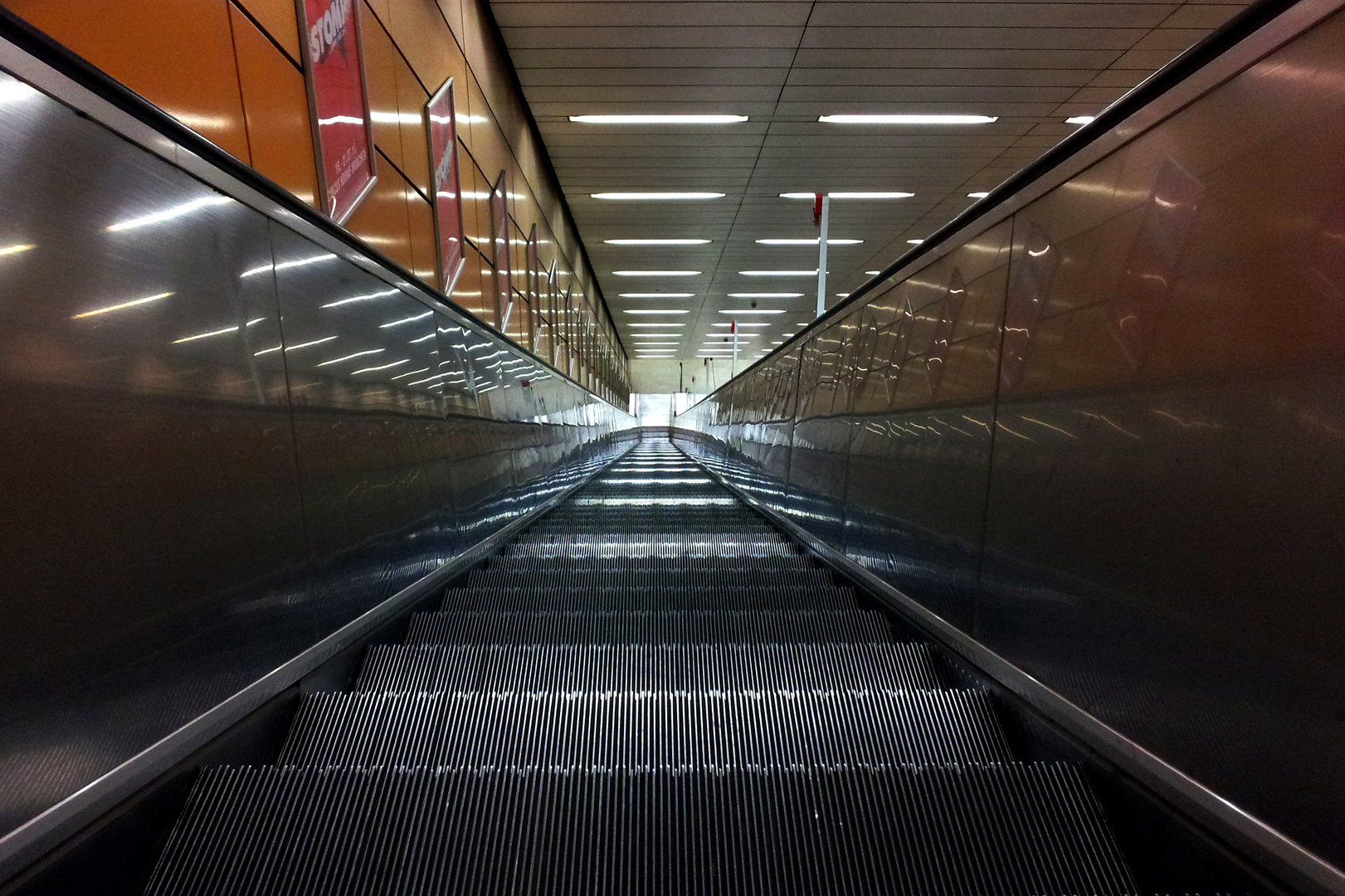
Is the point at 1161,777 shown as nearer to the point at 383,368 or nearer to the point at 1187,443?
the point at 1187,443

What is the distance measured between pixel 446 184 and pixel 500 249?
2176 millimetres

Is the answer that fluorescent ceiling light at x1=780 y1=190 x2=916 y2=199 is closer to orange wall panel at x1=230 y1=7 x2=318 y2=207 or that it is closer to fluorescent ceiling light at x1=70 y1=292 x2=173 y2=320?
orange wall panel at x1=230 y1=7 x2=318 y2=207

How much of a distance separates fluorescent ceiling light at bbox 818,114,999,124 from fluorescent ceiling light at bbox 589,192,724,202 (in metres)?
3.28

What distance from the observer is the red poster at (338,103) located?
3861 millimetres

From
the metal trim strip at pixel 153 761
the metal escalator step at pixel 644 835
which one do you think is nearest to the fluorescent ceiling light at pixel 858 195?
the metal trim strip at pixel 153 761

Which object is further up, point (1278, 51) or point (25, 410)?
point (1278, 51)

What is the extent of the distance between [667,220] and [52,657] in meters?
14.3

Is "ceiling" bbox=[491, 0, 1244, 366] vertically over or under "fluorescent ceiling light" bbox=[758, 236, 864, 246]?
over

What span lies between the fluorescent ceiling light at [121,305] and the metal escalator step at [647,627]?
1.67 m

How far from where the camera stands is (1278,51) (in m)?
1.13

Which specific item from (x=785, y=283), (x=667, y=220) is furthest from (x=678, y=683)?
(x=785, y=283)

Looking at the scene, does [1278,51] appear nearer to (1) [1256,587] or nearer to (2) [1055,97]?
(1) [1256,587]

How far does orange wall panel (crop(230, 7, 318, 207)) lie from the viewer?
3.19 meters

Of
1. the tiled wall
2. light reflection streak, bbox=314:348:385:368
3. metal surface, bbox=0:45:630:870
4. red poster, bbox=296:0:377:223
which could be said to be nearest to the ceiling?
the tiled wall
